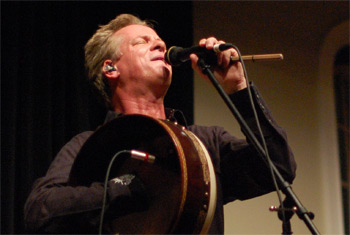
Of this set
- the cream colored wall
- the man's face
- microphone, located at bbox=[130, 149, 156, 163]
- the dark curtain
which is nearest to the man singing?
the man's face

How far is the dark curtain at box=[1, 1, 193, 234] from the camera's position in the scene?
7.42 ft

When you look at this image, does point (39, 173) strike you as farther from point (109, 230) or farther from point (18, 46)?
point (109, 230)

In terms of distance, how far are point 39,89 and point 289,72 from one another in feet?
5.50

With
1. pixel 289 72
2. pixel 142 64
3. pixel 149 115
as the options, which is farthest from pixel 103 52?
pixel 289 72

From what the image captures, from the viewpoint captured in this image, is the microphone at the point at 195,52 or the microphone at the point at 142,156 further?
the microphone at the point at 195,52

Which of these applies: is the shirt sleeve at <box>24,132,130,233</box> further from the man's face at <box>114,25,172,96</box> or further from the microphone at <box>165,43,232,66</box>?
the man's face at <box>114,25,172,96</box>

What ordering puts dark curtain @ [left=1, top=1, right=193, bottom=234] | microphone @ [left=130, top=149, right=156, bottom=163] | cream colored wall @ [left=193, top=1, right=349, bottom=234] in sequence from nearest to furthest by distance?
microphone @ [left=130, top=149, right=156, bottom=163], dark curtain @ [left=1, top=1, right=193, bottom=234], cream colored wall @ [left=193, top=1, right=349, bottom=234]

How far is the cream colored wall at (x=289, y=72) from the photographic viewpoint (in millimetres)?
3068

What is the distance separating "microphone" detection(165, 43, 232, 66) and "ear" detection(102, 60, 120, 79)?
0.48 meters

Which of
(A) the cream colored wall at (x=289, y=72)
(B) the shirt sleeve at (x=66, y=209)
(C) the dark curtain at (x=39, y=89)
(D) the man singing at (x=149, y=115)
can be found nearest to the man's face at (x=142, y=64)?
(D) the man singing at (x=149, y=115)

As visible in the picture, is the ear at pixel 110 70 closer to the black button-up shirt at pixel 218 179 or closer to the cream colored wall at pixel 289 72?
the black button-up shirt at pixel 218 179

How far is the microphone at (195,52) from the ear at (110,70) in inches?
18.8

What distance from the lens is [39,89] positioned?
2408 mm

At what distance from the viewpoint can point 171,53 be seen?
55.8 inches
